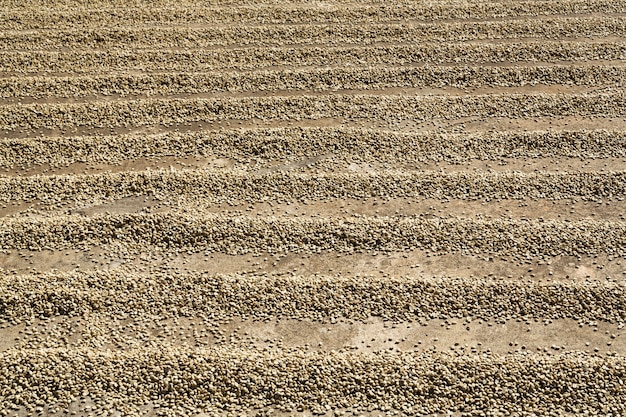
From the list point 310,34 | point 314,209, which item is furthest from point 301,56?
point 314,209

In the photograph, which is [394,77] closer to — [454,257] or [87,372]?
[454,257]

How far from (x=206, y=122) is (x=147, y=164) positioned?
1082 millimetres

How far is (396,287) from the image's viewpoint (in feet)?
23.9

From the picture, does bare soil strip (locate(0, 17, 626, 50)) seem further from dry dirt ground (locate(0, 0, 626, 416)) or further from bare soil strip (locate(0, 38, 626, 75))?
bare soil strip (locate(0, 38, 626, 75))

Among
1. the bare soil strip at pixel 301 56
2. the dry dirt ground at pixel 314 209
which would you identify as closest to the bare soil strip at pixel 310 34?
the dry dirt ground at pixel 314 209

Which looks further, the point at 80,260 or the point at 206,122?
the point at 206,122

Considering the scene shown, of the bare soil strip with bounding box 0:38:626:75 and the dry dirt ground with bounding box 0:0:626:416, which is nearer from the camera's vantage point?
the dry dirt ground with bounding box 0:0:626:416

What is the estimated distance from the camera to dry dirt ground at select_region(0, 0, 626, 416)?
6496 mm

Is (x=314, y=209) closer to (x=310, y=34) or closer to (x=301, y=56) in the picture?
(x=301, y=56)

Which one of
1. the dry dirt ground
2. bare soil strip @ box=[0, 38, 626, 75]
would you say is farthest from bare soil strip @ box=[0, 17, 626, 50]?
bare soil strip @ box=[0, 38, 626, 75]

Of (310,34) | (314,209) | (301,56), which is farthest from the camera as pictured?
(310,34)

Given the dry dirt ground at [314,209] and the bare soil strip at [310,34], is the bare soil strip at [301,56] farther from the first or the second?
the bare soil strip at [310,34]

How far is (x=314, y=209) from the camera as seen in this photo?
26.9 ft

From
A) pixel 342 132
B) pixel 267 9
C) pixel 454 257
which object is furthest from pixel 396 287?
pixel 267 9
